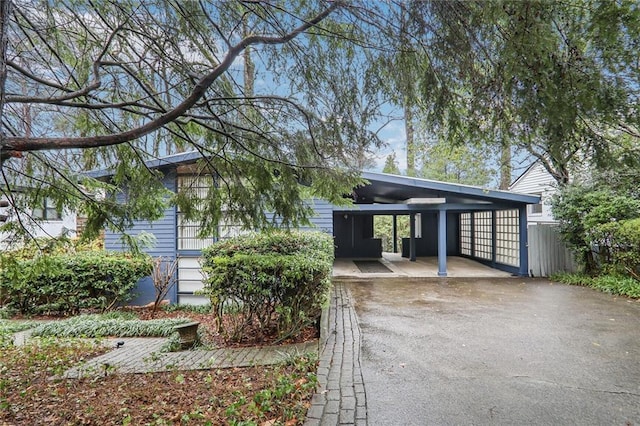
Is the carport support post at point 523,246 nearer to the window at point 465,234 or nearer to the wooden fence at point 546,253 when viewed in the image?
the wooden fence at point 546,253

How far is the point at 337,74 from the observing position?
10.7ft

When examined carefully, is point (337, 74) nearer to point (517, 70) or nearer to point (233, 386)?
point (517, 70)

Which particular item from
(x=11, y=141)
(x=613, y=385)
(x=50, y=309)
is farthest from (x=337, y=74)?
(x=50, y=309)

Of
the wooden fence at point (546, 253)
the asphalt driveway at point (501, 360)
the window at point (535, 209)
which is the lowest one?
the asphalt driveway at point (501, 360)

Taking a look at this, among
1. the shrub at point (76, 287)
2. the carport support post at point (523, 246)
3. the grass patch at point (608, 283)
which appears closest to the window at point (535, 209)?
the carport support post at point (523, 246)

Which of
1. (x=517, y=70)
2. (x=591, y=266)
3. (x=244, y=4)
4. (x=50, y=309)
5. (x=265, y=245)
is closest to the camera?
(x=517, y=70)

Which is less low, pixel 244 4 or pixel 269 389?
pixel 244 4

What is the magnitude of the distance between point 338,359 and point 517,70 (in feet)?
10.6

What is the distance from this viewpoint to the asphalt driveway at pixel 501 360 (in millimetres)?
2789

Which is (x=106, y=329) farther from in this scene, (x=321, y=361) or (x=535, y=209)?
(x=535, y=209)

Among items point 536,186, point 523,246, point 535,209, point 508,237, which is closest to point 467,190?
point 523,246

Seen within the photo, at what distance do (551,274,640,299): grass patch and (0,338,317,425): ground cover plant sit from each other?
7855mm

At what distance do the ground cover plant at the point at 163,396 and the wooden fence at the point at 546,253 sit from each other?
30.9 ft

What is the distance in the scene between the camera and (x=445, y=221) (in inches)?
426
